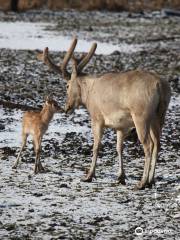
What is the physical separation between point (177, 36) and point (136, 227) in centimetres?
2239

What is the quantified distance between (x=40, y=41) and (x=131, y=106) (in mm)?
17696

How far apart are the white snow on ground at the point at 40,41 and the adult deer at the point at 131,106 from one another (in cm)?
1412

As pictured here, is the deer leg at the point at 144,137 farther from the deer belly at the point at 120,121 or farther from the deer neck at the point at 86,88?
the deer neck at the point at 86,88

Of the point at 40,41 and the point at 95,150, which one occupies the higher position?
the point at 40,41

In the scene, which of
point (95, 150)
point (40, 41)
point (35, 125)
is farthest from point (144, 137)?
point (40, 41)

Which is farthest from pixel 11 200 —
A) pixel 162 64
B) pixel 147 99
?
pixel 162 64

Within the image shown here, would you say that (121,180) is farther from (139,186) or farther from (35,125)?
(35,125)

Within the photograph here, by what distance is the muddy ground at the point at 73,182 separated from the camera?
7.94 meters

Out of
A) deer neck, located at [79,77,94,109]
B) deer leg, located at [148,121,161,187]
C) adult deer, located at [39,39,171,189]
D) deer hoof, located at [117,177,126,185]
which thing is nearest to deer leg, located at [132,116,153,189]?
adult deer, located at [39,39,171,189]

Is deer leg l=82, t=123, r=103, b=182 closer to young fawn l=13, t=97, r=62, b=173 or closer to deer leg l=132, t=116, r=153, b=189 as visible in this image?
deer leg l=132, t=116, r=153, b=189

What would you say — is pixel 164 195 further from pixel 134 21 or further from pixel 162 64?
pixel 134 21

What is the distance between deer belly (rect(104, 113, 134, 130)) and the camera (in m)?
10.1

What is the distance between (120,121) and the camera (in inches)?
401

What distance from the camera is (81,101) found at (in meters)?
11.3
